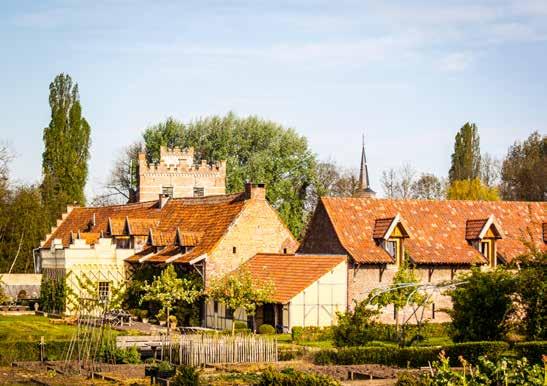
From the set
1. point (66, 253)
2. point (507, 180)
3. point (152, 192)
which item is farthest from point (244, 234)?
point (507, 180)

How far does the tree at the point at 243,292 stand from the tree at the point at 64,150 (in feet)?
109

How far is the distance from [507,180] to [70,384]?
226ft

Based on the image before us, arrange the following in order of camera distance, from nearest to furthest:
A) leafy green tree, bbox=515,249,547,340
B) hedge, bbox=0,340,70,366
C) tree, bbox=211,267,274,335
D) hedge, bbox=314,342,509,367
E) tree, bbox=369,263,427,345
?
hedge, bbox=314,342,509,367, hedge, bbox=0,340,70,366, leafy green tree, bbox=515,249,547,340, tree, bbox=369,263,427,345, tree, bbox=211,267,274,335

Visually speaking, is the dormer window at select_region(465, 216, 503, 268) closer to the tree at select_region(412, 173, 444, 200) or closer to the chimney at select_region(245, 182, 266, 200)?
the chimney at select_region(245, 182, 266, 200)

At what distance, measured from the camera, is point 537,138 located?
9881 cm

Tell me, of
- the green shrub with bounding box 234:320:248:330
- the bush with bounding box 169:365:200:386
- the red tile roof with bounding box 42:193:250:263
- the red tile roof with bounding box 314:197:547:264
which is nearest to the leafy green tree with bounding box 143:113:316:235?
the red tile roof with bounding box 42:193:250:263

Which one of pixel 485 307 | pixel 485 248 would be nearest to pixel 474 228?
pixel 485 248

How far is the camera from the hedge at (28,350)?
135 ft

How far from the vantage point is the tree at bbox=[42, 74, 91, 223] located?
266 ft

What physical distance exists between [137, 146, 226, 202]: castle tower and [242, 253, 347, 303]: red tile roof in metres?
24.3

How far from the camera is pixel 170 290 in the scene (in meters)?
52.7

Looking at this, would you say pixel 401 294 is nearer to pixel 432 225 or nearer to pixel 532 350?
pixel 532 350

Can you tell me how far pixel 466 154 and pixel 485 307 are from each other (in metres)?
49.1

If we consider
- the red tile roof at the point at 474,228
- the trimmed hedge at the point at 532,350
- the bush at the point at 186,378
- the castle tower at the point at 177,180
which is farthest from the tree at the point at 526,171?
the bush at the point at 186,378
